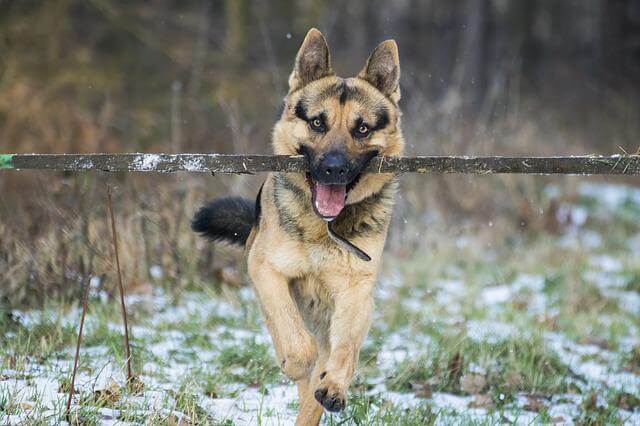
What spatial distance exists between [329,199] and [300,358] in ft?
2.48

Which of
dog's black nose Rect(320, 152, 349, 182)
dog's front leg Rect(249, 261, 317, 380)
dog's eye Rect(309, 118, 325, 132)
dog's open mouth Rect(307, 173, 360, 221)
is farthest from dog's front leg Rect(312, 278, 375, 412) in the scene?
dog's eye Rect(309, 118, 325, 132)

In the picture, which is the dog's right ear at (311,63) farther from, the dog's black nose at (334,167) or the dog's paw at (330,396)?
the dog's paw at (330,396)

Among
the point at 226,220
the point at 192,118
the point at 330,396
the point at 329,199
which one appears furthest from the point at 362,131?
the point at 192,118

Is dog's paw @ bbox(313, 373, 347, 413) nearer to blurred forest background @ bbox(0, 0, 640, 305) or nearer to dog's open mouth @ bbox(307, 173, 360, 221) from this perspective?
dog's open mouth @ bbox(307, 173, 360, 221)

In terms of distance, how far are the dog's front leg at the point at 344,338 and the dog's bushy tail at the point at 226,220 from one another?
100 cm

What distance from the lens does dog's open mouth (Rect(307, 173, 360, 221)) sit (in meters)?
3.54

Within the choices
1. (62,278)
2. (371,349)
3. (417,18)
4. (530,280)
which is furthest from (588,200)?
(417,18)

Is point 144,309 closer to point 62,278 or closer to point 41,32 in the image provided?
point 62,278

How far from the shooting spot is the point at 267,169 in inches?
133

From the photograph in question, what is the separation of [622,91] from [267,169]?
61.0 ft

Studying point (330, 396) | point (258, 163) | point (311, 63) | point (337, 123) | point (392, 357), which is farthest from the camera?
point (392, 357)

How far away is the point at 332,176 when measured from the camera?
342 cm

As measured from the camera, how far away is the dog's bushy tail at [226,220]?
170 inches

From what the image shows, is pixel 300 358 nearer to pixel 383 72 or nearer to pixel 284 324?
pixel 284 324
